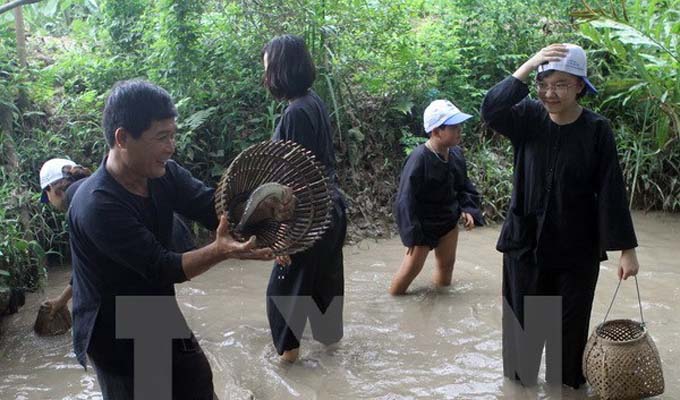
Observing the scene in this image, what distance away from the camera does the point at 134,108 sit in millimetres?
→ 2477

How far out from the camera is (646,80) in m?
6.77

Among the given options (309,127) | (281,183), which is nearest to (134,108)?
(281,183)

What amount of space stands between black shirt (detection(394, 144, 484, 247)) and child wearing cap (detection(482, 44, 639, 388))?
57.1 inches

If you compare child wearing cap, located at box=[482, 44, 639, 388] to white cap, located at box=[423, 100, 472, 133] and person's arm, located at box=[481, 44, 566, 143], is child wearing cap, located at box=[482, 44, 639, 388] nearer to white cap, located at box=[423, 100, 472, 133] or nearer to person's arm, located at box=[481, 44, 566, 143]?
person's arm, located at box=[481, 44, 566, 143]

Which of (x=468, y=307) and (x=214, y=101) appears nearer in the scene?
(x=468, y=307)

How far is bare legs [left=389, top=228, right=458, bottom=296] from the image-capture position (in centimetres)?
546

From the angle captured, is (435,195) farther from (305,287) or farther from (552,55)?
(552,55)

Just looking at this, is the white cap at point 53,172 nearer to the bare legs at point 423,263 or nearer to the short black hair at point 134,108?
the short black hair at point 134,108

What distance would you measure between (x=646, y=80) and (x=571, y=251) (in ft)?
12.4

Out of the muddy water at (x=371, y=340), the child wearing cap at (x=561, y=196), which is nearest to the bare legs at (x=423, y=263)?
the muddy water at (x=371, y=340)

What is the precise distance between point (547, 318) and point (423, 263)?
69.4 inches

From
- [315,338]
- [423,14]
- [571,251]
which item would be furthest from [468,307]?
[423,14]

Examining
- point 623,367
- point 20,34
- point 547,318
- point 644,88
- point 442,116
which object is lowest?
point 623,367

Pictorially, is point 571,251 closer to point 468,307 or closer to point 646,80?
point 468,307
